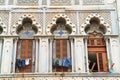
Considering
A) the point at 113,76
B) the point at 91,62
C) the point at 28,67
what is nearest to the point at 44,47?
the point at 28,67

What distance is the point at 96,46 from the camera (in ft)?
49.6

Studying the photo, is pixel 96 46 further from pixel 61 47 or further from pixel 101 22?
pixel 61 47

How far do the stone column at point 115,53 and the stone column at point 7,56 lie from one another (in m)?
3.92

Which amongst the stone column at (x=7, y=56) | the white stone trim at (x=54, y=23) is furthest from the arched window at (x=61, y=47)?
the stone column at (x=7, y=56)

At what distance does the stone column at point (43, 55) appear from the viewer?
14.2m

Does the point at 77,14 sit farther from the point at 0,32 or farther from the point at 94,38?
the point at 0,32

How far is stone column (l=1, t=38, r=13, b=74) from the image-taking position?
1409cm

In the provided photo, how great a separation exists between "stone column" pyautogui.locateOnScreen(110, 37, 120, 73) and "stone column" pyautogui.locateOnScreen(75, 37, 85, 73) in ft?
3.76

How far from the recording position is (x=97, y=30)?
15570 millimetres

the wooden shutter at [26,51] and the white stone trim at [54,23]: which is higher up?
the white stone trim at [54,23]

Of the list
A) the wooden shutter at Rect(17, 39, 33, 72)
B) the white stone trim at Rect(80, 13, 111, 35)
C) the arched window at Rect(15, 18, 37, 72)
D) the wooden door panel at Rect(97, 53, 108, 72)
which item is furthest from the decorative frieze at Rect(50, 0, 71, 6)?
the wooden door panel at Rect(97, 53, 108, 72)

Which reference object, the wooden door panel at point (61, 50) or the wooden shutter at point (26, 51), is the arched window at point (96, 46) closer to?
the wooden door panel at point (61, 50)

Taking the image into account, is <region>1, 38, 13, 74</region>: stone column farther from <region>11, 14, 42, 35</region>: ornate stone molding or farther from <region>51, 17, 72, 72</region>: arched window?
<region>51, 17, 72, 72</region>: arched window

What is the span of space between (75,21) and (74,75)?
120 inches
